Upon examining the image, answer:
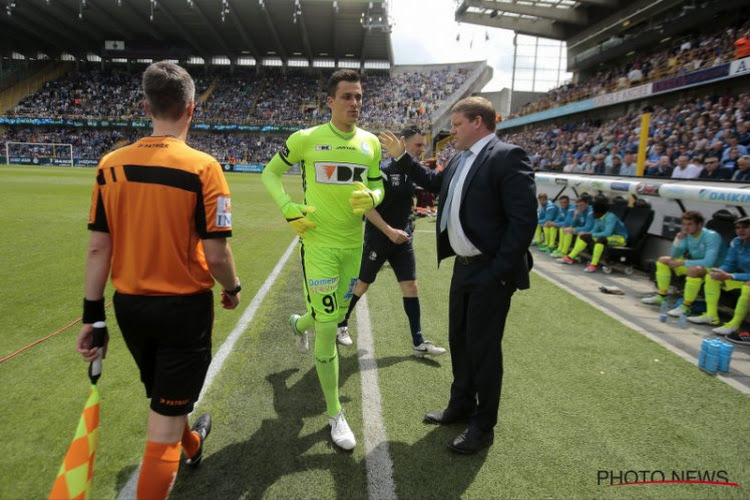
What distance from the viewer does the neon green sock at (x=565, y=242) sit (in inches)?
401

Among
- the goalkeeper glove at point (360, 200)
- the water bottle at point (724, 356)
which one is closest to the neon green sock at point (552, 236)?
→ the water bottle at point (724, 356)

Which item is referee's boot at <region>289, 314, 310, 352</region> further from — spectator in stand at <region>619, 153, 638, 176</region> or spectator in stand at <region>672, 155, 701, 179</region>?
spectator in stand at <region>619, 153, 638, 176</region>

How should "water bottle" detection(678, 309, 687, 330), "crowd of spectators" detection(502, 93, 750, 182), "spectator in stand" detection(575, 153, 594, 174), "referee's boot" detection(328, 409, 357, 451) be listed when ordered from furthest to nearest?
"spectator in stand" detection(575, 153, 594, 174), "crowd of spectators" detection(502, 93, 750, 182), "water bottle" detection(678, 309, 687, 330), "referee's boot" detection(328, 409, 357, 451)

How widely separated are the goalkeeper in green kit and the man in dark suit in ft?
2.22

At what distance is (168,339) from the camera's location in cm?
201

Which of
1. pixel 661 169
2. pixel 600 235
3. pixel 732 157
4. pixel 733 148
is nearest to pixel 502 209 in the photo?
pixel 600 235

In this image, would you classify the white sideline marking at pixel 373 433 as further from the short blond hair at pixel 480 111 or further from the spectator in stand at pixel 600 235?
the spectator in stand at pixel 600 235

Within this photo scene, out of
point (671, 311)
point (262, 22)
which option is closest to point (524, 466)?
→ point (671, 311)

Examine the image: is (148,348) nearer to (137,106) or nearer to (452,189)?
(452,189)

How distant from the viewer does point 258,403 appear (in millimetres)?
3445

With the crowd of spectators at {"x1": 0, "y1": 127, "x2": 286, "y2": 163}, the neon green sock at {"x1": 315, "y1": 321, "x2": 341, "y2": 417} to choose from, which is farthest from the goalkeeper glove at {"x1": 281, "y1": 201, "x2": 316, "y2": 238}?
the crowd of spectators at {"x1": 0, "y1": 127, "x2": 286, "y2": 163}

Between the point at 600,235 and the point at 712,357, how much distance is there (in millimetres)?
5208

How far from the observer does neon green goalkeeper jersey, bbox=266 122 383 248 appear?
10.6ft

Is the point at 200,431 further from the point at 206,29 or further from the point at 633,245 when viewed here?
the point at 206,29
